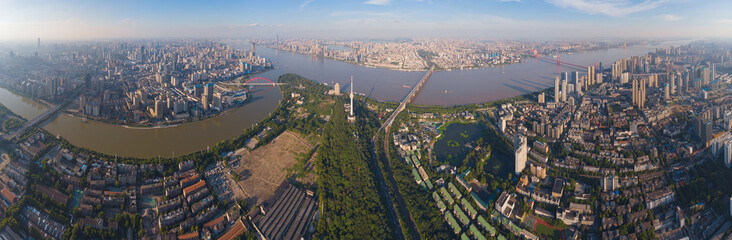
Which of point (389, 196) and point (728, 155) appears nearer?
point (728, 155)

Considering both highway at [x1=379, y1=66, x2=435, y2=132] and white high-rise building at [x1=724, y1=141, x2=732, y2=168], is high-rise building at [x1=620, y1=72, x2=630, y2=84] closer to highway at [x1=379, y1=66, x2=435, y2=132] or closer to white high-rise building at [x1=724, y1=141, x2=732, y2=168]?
highway at [x1=379, y1=66, x2=435, y2=132]

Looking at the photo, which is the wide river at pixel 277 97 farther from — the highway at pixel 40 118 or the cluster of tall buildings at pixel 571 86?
the cluster of tall buildings at pixel 571 86

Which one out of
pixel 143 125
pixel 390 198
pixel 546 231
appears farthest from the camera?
pixel 143 125

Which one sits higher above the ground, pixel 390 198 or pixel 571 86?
pixel 571 86

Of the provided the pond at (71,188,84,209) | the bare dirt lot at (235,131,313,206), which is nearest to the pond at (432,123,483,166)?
the bare dirt lot at (235,131,313,206)

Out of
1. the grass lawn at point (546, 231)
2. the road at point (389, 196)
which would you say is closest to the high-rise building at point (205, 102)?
the road at point (389, 196)

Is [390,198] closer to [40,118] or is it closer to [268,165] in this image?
[268,165]

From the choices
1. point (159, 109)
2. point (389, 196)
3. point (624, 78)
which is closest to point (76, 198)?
point (159, 109)
